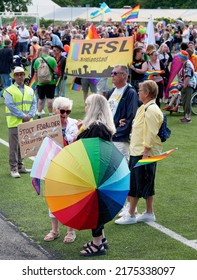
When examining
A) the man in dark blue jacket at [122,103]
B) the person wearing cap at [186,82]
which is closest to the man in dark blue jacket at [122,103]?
the man in dark blue jacket at [122,103]

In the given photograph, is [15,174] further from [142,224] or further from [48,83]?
[48,83]

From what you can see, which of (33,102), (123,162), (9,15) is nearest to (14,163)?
(33,102)

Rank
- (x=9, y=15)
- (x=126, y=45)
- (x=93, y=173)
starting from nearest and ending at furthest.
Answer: (x=93, y=173), (x=126, y=45), (x=9, y=15)

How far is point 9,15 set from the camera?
4541 cm

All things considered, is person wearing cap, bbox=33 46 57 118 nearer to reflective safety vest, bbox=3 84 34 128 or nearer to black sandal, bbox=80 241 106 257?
reflective safety vest, bbox=3 84 34 128

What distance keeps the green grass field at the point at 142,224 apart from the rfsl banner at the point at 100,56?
2.35 meters

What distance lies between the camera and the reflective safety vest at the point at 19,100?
10.7 meters

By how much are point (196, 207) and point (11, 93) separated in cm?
353

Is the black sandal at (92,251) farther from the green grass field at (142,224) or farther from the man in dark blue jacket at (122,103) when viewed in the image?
the man in dark blue jacket at (122,103)

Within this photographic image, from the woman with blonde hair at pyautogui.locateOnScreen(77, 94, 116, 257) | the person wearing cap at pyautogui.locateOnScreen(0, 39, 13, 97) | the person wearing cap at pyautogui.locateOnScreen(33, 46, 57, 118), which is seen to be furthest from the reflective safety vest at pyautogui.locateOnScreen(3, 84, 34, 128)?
the person wearing cap at pyautogui.locateOnScreen(0, 39, 13, 97)

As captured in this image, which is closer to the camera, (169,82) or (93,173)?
(93,173)

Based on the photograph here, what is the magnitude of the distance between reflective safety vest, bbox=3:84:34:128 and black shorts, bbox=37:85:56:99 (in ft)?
17.4

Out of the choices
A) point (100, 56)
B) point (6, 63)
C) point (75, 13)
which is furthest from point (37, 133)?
point (75, 13)

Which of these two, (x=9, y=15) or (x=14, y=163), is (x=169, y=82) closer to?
(x=14, y=163)
